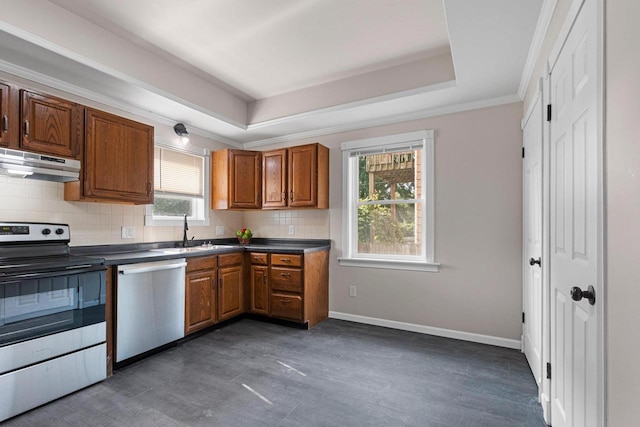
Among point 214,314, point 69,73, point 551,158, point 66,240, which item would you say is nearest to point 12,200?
point 66,240

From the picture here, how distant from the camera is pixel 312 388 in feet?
7.62

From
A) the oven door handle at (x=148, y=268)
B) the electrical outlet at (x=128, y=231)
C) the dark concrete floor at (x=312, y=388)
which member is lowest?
the dark concrete floor at (x=312, y=388)

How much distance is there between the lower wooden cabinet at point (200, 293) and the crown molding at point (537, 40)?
3.43 metres

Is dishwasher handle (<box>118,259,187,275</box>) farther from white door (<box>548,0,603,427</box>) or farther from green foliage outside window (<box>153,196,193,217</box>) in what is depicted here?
white door (<box>548,0,603,427</box>)

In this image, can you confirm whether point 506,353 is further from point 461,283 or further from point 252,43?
point 252,43

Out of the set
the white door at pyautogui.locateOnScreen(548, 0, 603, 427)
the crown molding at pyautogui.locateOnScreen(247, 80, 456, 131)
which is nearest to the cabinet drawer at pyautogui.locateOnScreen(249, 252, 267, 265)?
the crown molding at pyautogui.locateOnScreen(247, 80, 456, 131)

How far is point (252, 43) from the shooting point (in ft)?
9.29

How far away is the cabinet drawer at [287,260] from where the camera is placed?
→ 3.64 meters

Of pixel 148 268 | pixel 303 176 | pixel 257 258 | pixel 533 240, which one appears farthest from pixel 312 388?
pixel 303 176

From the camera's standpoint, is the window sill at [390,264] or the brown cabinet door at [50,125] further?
the window sill at [390,264]

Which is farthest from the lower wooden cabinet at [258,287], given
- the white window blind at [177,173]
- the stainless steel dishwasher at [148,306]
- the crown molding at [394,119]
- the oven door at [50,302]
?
the crown molding at [394,119]

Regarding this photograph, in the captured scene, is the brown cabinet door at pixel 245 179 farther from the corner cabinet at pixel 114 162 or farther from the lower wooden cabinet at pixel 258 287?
the corner cabinet at pixel 114 162

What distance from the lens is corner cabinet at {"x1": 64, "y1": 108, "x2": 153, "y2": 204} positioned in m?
2.71

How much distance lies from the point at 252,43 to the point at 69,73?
1.54 m
